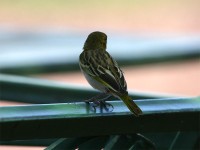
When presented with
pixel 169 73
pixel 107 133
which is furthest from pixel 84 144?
pixel 169 73

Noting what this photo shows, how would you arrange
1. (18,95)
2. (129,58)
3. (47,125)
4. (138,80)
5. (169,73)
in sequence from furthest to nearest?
(169,73)
(138,80)
(129,58)
(18,95)
(47,125)

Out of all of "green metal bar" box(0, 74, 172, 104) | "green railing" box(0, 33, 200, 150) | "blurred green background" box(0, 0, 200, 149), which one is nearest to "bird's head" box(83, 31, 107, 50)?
"green metal bar" box(0, 74, 172, 104)

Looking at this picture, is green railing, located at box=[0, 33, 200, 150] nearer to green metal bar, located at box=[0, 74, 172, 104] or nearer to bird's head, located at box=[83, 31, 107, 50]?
green metal bar, located at box=[0, 74, 172, 104]

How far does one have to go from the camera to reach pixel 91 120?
264cm

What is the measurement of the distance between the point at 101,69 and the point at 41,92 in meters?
1.07

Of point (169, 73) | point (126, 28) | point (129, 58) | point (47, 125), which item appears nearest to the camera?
point (47, 125)

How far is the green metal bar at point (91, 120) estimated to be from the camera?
2.54m

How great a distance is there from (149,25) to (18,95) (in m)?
14.0

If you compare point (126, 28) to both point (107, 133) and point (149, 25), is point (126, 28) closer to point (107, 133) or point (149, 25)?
point (149, 25)

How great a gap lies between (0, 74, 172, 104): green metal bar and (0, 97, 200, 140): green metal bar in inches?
23.3

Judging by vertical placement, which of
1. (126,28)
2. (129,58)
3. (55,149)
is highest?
(126,28)

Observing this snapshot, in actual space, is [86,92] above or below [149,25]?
below

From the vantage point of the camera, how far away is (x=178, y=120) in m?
2.71

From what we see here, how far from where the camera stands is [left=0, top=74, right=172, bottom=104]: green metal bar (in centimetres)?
339
